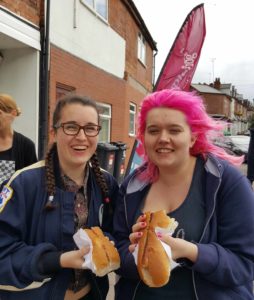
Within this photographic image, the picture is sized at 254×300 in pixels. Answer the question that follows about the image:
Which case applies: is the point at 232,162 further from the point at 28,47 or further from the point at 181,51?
the point at 28,47

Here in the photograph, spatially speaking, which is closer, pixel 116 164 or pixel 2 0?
pixel 2 0

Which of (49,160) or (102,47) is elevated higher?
(102,47)

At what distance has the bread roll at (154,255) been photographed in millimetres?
1526

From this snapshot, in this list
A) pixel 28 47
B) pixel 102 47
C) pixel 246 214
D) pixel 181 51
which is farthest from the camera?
pixel 102 47

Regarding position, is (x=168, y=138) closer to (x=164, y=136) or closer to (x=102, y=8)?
(x=164, y=136)

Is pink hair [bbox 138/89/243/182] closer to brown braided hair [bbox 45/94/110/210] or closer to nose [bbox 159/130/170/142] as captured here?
nose [bbox 159/130/170/142]

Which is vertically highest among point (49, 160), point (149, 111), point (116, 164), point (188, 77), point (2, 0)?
point (2, 0)

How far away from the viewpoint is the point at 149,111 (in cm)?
189

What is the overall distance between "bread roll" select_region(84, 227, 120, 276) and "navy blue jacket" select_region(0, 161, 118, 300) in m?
0.21

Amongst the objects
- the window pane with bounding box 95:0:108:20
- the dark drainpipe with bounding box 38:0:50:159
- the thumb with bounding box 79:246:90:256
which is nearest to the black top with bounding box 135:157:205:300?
the thumb with bounding box 79:246:90:256

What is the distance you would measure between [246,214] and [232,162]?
40 centimetres

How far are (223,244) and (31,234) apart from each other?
3.01 ft

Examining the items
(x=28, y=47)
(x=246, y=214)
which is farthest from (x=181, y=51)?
(x=246, y=214)

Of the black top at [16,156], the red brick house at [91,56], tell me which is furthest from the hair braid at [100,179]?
the red brick house at [91,56]
